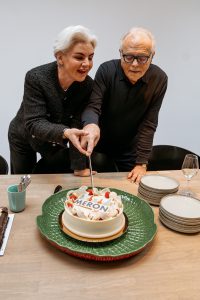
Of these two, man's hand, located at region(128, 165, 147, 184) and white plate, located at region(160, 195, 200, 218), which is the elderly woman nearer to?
man's hand, located at region(128, 165, 147, 184)

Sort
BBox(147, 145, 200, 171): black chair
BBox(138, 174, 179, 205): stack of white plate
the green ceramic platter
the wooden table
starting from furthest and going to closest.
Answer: BBox(147, 145, 200, 171): black chair
BBox(138, 174, 179, 205): stack of white plate
the green ceramic platter
the wooden table

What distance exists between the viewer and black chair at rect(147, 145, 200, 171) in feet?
7.72

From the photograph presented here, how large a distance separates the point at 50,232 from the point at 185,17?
2.97m

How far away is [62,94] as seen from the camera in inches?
70.0

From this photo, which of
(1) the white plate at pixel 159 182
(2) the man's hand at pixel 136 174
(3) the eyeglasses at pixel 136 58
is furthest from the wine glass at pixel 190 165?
(3) the eyeglasses at pixel 136 58

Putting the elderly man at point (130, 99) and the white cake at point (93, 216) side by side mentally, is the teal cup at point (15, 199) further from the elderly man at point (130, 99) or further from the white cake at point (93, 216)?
the elderly man at point (130, 99)

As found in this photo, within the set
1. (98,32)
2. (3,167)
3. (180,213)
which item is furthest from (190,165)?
(98,32)

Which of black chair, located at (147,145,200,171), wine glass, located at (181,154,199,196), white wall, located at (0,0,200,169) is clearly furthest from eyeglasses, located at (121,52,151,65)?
white wall, located at (0,0,200,169)

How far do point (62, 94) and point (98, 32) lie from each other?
1.68m

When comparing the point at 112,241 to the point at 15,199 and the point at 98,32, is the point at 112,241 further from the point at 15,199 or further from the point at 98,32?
the point at 98,32

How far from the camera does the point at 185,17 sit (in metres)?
3.23

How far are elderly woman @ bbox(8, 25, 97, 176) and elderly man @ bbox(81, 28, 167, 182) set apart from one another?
0.10 metres

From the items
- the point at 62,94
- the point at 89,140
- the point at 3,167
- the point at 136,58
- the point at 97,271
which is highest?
the point at 136,58

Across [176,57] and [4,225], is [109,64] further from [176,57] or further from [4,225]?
[176,57]
